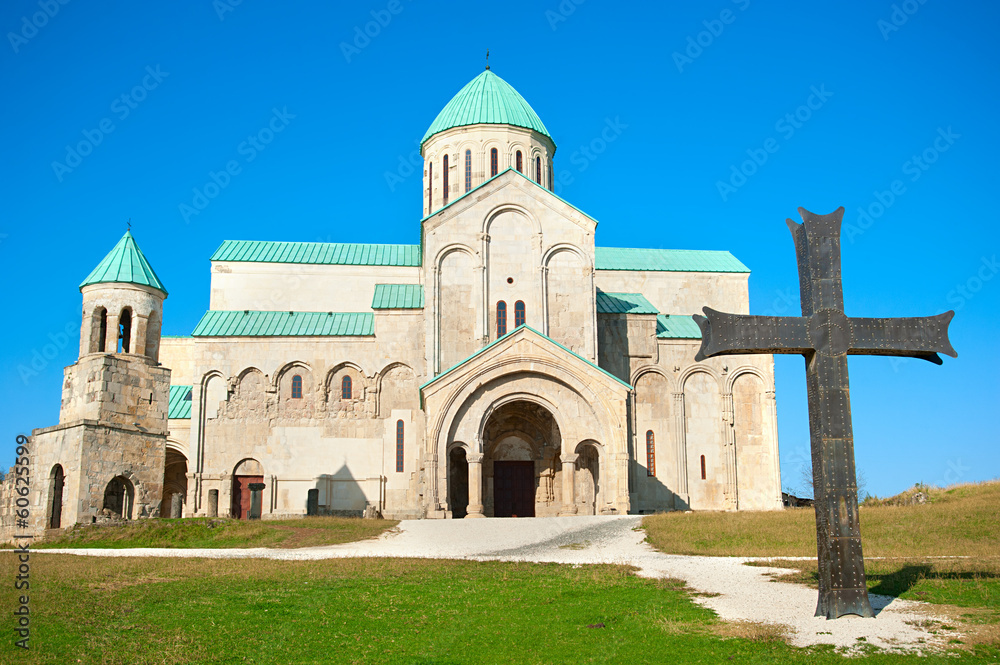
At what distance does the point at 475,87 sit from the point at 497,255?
397 inches

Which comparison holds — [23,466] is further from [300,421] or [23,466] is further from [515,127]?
[515,127]

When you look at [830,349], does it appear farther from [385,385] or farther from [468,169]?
[468,169]

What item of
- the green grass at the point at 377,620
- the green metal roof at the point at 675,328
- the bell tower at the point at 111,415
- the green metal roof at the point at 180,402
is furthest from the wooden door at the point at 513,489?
the green grass at the point at 377,620

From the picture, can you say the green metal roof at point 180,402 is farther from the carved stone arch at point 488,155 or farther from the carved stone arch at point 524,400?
the carved stone arch at point 488,155

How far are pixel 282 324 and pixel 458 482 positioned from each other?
9.78 meters

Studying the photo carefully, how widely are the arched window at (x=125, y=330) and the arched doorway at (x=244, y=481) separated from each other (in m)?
8.91

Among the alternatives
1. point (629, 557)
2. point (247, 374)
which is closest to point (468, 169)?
point (247, 374)

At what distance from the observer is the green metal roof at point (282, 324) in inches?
1356

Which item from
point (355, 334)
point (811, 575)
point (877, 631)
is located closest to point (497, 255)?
point (355, 334)

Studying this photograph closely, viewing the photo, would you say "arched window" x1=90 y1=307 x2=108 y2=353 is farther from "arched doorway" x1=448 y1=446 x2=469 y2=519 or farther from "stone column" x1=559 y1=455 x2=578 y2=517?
"stone column" x1=559 y1=455 x2=578 y2=517

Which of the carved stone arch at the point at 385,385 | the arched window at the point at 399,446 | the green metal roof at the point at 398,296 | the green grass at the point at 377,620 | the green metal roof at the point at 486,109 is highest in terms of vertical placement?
the green metal roof at the point at 486,109

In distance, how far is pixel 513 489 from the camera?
1275 inches

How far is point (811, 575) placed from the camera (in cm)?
1445

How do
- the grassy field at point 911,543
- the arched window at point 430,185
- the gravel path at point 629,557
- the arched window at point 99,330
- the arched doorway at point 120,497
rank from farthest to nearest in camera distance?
the arched window at point 430,185 < the arched window at point 99,330 < the arched doorway at point 120,497 < the grassy field at point 911,543 < the gravel path at point 629,557
